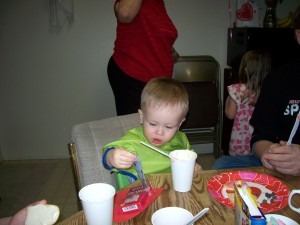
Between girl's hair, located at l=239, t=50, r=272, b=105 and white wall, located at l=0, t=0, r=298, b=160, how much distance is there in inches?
30.3

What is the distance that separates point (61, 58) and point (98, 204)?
2.51 meters

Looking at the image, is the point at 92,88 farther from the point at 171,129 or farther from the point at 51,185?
the point at 171,129

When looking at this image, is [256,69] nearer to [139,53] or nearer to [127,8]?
[139,53]

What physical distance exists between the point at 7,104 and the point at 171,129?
7.98ft

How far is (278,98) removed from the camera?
4.66ft

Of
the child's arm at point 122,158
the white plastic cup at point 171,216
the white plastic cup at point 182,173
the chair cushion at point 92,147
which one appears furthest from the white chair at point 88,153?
the white plastic cup at point 171,216

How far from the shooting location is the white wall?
9.27 ft

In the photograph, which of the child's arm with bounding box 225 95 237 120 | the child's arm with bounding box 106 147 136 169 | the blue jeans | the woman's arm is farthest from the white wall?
the child's arm with bounding box 106 147 136 169

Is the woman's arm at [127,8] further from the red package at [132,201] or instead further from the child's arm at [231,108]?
the child's arm at [231,108]

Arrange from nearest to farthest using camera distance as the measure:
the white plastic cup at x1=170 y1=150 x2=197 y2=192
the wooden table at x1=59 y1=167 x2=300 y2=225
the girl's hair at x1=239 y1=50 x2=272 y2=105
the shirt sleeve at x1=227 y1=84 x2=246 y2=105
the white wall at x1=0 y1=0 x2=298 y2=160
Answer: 1. the wooden table at x1=59 y1=167 x2=300 y2=225
2. the white plastic cup at x1=170 y1=150 x2=197 y2=192
3. the girl's hair at x1=239 y1=50 x2=272 y2=105
4. the shirt sleeve at x1=227 y1=84 x2=246 y2=105
5. the white wall at x1=0 y1=0 x2=298 y2=160

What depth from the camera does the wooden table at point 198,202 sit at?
780 mm

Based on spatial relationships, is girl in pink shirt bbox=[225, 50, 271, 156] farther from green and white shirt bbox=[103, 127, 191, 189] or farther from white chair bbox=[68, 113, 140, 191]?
white chair bbox=[68, 113, 140, 191]

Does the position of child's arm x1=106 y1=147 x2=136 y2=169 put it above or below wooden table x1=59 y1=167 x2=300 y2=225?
above

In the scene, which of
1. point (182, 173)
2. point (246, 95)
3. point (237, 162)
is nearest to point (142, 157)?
point (182, 173)
